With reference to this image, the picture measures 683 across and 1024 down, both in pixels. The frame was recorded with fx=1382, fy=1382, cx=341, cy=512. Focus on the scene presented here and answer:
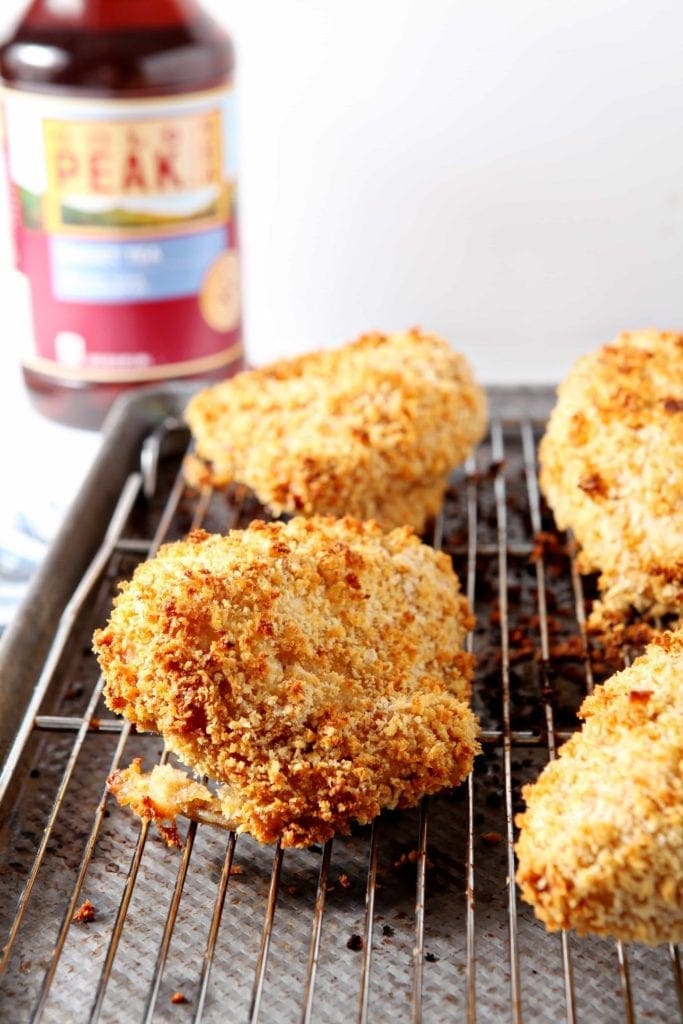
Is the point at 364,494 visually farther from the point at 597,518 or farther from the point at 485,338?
the point at 485,338

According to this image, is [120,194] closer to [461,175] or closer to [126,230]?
[126,230]

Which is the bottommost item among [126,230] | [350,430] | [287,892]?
[287,892]

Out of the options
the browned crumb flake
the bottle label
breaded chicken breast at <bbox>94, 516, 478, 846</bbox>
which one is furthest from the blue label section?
the browned crumb flake

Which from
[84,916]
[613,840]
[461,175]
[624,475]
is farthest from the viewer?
[461,175]

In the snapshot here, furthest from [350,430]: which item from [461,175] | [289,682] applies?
[461,175]

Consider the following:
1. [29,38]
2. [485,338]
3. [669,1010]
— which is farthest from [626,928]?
[485,338]

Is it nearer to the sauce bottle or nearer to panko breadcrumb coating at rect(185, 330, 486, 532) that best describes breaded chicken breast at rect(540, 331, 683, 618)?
panko breadcrumb coating at rect(185, 330, 486, 532)

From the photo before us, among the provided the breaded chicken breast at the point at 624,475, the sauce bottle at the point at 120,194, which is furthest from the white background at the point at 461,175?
the breaded chicken breast at the point at 624,475
